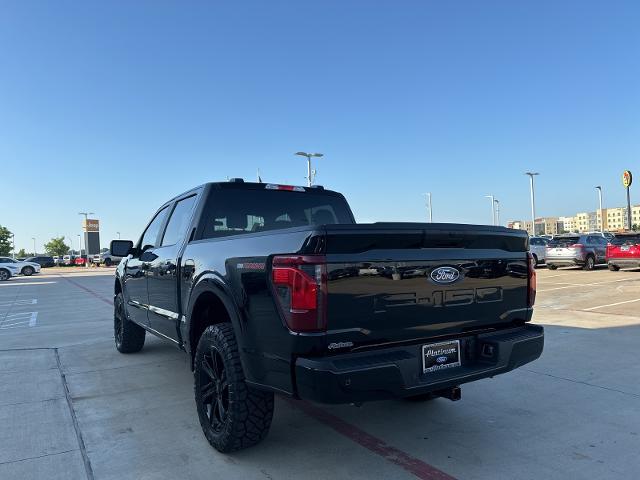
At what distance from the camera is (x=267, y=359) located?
283cm

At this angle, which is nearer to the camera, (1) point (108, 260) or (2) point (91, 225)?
(1) point (108, 260)

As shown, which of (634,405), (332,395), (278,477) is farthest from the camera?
(634,405)

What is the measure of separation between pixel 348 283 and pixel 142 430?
7.42 ft

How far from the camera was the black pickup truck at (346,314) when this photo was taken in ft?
8.66

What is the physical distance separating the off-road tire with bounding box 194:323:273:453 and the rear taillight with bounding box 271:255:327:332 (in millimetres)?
702

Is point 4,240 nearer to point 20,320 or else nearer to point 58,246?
point 58,246

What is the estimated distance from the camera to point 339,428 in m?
3.79

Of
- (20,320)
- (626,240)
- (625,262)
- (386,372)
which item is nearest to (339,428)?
(386,372)

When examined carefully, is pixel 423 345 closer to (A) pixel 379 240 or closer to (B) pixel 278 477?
(A) pixel 379 240

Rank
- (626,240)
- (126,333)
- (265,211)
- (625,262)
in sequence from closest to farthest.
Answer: (265,211)
(126,333)
(625,262)
(626,240)

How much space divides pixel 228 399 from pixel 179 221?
6.98 ft

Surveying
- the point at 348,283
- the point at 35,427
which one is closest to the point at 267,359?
the point at 348,283

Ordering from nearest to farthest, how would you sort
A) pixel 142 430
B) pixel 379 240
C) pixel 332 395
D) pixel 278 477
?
pixel 332 395, pixel 379 240, pixel 278 477, pixel 142 430

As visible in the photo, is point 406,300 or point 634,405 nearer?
point 406,300
